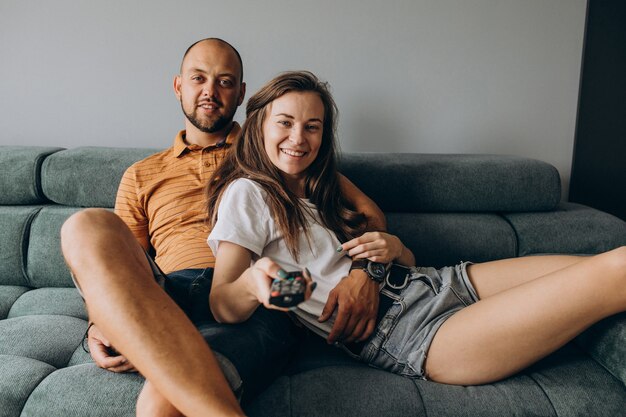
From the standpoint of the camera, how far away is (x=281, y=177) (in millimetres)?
1352

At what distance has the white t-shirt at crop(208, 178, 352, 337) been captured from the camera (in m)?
1.17

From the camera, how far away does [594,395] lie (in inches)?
43.1

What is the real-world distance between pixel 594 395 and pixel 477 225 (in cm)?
70

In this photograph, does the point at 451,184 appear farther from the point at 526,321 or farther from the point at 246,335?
the point at 246,335

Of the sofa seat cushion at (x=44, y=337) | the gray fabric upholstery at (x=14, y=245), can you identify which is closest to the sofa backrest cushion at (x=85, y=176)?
the gray fabric upholstery at (x=14, y=245)

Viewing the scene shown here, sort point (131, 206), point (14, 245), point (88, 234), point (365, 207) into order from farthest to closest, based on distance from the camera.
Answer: point (14, 245) < point (131, 206) < point (365, 207) < point (88, 234)

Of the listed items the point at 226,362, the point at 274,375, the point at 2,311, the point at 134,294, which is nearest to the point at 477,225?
the point at 274,375

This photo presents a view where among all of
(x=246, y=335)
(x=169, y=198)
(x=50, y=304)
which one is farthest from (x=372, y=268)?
(x=50, y=304)

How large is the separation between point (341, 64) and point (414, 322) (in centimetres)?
117

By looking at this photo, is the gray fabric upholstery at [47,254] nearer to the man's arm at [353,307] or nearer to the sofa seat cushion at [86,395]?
the sofa seat cushion at [86,395]

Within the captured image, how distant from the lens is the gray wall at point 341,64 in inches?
77.9

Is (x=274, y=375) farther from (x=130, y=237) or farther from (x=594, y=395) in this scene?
(x=594, y=395)

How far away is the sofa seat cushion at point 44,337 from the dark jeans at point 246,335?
32cm

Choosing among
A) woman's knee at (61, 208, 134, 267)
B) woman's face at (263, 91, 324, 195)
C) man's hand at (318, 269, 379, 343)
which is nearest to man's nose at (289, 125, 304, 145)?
woman's face at (263, 91, 324, 195)
